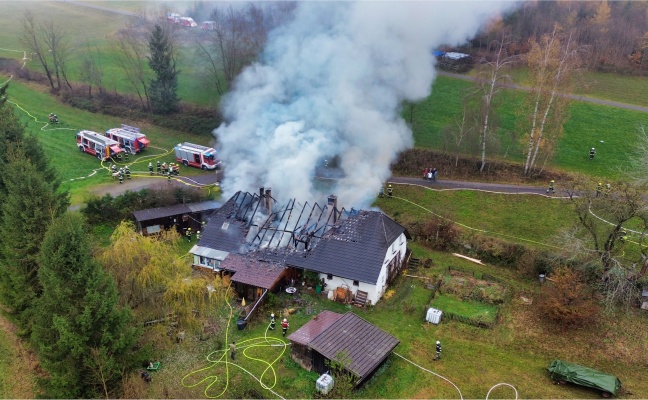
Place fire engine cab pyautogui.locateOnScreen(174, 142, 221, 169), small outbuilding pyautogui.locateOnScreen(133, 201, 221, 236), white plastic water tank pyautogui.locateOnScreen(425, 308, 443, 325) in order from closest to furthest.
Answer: white plastic water tank pyautogui.locateOnScreen(425, 308, 443, 325), small outbuilding pyautogui.locateOnScreen(133, 201, 221, 236), fire engine cab pyautogui.locateOnScreen(174, 142, 221, 169)

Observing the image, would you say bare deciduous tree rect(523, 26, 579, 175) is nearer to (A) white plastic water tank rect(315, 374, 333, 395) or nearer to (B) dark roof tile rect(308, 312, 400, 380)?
(B) dark roof tile rect(308, 312, 400, 380)

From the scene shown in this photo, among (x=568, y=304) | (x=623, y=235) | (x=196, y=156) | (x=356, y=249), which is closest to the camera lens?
(x=568, y=304)

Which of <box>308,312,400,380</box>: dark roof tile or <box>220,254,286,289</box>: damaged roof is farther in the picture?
<box>220,254,286,289</box>: damaged roof

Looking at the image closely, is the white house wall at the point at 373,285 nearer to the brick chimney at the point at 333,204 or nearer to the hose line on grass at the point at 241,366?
the brick chimney at the point at 333,204

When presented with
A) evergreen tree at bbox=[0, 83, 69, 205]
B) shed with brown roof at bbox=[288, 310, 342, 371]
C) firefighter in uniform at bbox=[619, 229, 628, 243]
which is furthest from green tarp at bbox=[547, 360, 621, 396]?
evergreen tree at bbox=[0, 83, 69, 205]

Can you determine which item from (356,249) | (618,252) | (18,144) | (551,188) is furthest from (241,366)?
(551,188)

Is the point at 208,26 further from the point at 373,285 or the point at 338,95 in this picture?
the point at 373,285
